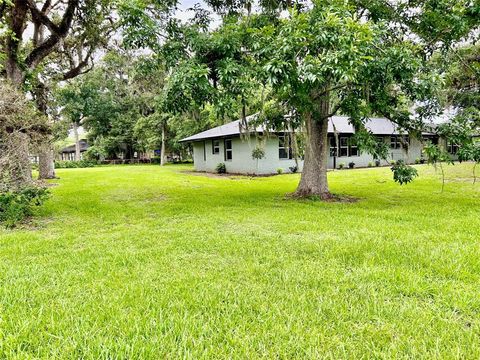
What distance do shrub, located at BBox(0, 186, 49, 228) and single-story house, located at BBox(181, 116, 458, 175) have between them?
11.0 m

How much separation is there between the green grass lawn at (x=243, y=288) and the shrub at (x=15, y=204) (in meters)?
0.40

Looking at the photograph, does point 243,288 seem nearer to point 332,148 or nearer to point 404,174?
point 404,174

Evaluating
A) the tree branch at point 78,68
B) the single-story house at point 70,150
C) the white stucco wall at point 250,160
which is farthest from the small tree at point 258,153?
the single-story house at point 70,150

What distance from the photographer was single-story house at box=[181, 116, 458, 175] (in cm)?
1883

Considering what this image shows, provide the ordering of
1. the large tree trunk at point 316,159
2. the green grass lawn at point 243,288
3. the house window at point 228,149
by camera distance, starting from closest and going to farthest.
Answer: the green grass lawn at point 243,288 < the large tree trunk at point 316,159 < the house window at point 228,149

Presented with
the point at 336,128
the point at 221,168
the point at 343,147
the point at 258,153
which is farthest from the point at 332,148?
the point at 221,168

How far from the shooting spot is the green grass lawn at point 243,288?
7.47 feet

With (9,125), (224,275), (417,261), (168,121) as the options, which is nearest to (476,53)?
(417,261)

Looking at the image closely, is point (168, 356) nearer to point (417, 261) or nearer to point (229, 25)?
point (417, 261)

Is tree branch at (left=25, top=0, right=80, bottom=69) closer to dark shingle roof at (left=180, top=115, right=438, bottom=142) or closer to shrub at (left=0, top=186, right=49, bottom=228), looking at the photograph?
shrub at (left=0, top=186, right=49, bottom=228)

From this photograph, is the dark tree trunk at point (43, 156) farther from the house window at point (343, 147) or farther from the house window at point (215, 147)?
the house window at point (343, 147)

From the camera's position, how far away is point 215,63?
23.9 ft

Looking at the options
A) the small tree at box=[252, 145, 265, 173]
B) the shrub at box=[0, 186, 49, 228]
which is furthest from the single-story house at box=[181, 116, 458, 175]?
the shrub at box=[0, 186, 49, 228]

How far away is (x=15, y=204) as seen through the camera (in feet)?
20.9
